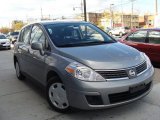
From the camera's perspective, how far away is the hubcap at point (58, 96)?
14.8 feet

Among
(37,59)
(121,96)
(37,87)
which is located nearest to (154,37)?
→ (37,87)

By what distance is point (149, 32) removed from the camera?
8781 millimetres

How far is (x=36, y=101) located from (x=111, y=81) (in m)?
2.04

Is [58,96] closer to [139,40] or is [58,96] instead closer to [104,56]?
[104,56]

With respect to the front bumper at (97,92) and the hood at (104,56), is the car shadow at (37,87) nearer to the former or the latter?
the hood at (104,56)

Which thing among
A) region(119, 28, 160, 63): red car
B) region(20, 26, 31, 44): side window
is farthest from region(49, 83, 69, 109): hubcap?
region(119, 28, 160, 63): red car

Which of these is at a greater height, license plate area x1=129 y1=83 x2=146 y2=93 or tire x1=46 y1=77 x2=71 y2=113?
license plate area x1=129 y1=83 x2=146 y2=93

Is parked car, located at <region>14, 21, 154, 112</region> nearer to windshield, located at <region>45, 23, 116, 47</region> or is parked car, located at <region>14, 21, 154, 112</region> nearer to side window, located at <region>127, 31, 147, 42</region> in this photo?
windshield, located at <region>45, 23, 116, 47</region>

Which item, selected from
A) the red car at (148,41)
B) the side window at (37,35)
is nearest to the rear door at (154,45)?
the red car at (148,41)

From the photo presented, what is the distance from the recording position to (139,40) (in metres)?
9.14

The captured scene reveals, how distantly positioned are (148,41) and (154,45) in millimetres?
327

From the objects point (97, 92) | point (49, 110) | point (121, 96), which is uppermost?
point (97, 92)

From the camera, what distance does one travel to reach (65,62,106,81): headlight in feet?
13.3

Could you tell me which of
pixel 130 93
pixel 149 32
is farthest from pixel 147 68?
pixel 149 32
